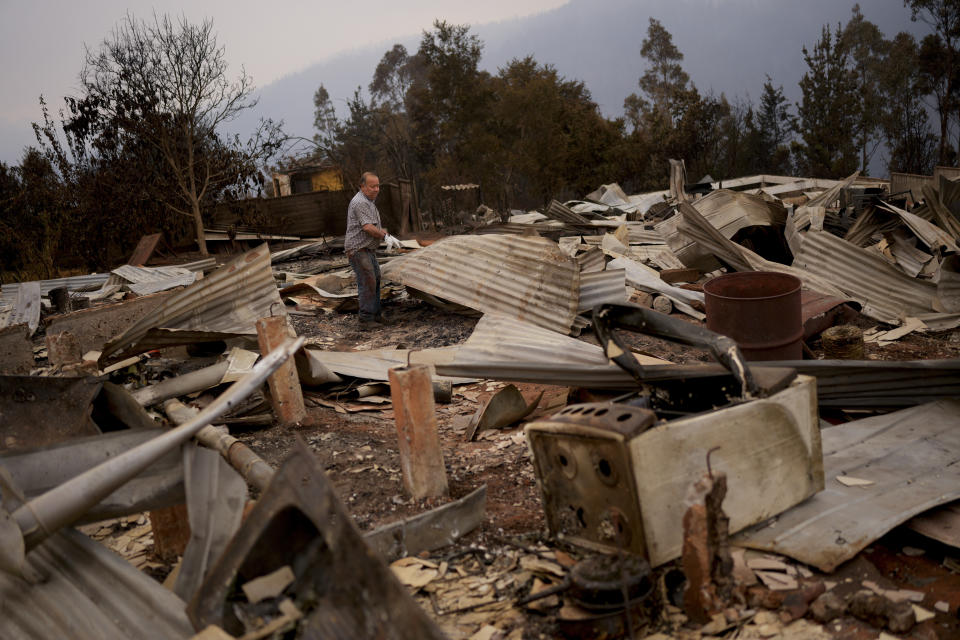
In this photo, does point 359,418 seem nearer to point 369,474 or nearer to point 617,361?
point 369,474

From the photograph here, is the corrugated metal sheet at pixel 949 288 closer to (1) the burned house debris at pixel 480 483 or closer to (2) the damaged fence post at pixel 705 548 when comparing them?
(1) the burned house debris at pixel 480 483

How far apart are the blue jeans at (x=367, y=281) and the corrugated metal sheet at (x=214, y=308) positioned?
2335 millimetres

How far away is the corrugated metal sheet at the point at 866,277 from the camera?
789 cm

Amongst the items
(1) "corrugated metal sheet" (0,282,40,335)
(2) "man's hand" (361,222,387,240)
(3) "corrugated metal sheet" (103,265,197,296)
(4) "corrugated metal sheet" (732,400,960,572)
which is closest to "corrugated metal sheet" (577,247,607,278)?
(2) "man's hand" (361,222,387,240)

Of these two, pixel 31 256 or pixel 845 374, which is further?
pixel 31 256

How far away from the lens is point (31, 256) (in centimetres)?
1591

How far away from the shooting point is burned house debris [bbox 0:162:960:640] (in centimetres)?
207

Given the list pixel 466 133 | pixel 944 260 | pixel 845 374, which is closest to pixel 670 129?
pixel 466 133

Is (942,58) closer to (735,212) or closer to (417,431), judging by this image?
(735,212)

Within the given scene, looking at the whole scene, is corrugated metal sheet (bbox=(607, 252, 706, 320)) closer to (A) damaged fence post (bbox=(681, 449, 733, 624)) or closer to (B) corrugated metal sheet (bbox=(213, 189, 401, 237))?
(A) damaged fence post (bbox=(681, 449, 733, 624))

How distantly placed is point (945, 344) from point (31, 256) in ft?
58.1

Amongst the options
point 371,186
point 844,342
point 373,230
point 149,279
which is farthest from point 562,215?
point 844,342

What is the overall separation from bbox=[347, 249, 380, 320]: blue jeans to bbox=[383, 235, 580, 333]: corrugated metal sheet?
0.20 metres

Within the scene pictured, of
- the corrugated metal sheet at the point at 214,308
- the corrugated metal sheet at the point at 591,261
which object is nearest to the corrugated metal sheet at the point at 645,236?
the corrugated metal sheet at the point at 591,261
